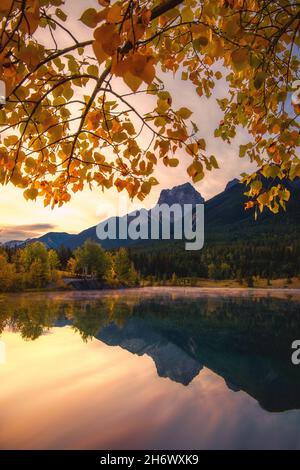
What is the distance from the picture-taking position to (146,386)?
17.3 m

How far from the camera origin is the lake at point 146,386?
11.8 metres

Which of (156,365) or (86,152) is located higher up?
(86,152)

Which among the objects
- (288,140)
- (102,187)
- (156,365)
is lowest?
(156,365)

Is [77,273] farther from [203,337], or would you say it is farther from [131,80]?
[131,80]

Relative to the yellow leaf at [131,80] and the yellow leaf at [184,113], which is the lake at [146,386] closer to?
the yellow leaf at [184,113]

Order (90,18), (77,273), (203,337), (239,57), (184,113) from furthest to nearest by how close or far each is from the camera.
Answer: (77,273), (203,337), (184,113), (239,57), (90,18)

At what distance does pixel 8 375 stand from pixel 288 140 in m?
17.9

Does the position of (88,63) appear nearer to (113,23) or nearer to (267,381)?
(113,23)

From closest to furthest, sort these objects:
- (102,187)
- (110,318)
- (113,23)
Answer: (113,23)
(102,187)
(110,318)

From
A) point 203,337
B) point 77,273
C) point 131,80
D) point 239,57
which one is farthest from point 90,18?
point 77,273

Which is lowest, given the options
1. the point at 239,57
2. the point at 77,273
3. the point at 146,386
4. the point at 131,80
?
the point at 146,386

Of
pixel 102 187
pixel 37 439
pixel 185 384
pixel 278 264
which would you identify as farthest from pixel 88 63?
pixel 278 264

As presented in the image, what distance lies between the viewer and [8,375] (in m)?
18.1

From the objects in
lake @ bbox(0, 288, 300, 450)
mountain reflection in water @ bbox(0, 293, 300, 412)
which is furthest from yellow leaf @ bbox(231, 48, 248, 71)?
mountain reflection in water @ bbox(0, 293, 300, 412)
